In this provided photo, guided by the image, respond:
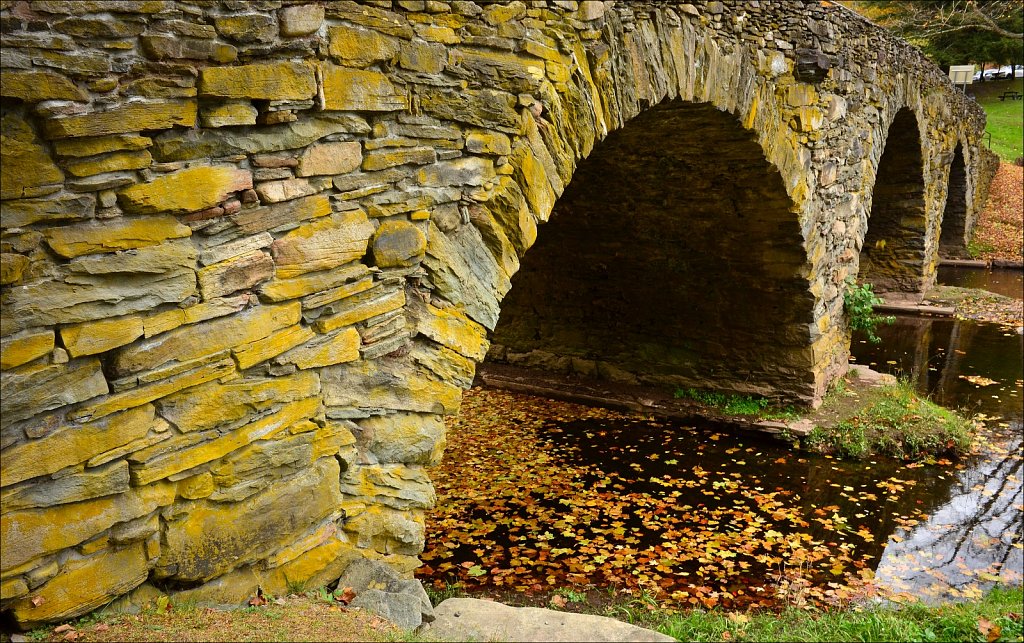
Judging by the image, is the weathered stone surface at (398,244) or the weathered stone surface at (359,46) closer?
the weathered stone surface at (359,46)

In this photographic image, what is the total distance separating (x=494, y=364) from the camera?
413 inches

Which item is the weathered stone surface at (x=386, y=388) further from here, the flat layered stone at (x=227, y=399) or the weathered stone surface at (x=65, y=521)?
the weathered stone surface at (x=65, y=521)

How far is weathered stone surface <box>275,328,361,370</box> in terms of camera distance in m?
3.13

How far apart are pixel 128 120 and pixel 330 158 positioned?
849 mm

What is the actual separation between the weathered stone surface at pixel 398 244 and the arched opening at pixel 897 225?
11.6m

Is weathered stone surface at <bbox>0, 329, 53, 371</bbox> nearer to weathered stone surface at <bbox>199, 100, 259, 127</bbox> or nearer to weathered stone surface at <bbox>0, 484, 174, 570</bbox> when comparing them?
weathered stone surface at <bbox>0, 484, 174, 570</bbox>

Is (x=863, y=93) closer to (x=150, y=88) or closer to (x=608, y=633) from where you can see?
(x=608, y=633)

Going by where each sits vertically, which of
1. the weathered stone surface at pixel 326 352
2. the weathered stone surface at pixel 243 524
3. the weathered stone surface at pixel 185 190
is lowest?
the weathered stone surface at pixel 243 524

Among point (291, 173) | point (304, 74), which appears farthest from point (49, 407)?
point (304, 74)

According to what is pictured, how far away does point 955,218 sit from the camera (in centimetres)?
1847

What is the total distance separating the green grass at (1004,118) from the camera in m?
25.3

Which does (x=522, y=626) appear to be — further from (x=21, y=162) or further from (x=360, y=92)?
(x=21, y=162)

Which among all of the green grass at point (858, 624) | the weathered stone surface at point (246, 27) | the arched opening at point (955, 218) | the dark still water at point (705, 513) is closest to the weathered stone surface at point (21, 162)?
the weathered stone surface at point (246, 27)

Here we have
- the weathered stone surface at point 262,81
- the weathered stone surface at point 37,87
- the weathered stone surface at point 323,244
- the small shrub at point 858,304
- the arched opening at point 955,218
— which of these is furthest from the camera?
the arched opening at point 955,218
